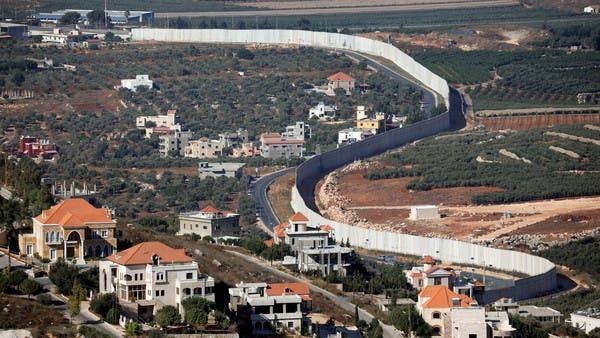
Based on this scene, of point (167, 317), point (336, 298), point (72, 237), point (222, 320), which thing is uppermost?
point (72, 237)

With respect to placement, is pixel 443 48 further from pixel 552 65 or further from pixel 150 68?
pixel 150 68

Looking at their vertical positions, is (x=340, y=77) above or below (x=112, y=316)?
below

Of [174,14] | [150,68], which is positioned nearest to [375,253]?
[150,68]

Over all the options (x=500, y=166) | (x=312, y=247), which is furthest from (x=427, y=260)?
(x=500, y=166)

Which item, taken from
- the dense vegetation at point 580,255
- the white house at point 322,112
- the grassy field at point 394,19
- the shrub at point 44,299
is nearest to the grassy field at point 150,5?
the grassy field at point 394,19

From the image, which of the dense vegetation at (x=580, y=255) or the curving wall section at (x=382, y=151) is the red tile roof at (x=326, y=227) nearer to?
the curving wall section at (x=382, y=151)

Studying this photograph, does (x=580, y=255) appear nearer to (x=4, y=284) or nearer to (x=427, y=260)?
(x=427, y=260)

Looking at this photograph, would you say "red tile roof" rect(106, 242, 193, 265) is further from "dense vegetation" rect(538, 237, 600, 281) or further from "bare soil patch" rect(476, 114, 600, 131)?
"bare soil patch" rect(476, 114, 600, 131)
